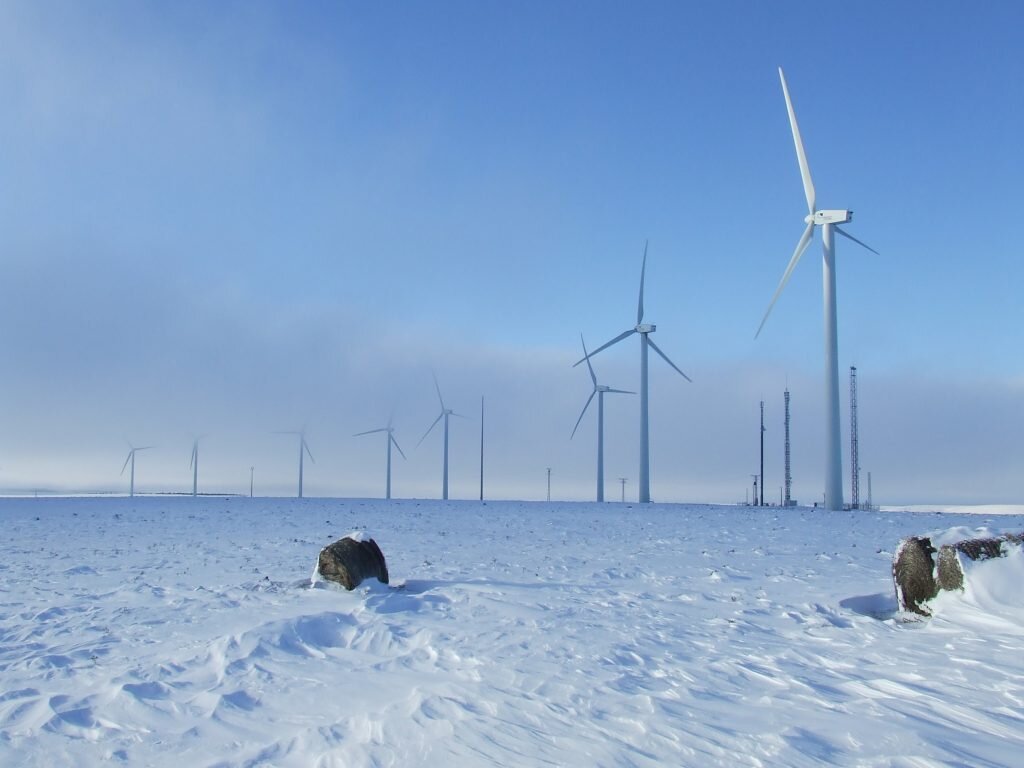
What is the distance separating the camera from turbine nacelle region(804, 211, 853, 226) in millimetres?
65688

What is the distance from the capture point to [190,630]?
40.7ft

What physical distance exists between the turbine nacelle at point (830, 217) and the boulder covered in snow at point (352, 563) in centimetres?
5744

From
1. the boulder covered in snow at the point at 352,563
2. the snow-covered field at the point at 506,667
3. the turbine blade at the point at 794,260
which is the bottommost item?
the snow-covered field at the point at 506,667

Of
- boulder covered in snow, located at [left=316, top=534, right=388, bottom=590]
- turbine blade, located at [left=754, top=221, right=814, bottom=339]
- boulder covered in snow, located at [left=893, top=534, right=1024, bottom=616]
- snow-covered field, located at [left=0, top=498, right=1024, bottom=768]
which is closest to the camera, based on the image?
Result: snow-covered field, located at [left=0, top=498, right=1024, bottom=768]

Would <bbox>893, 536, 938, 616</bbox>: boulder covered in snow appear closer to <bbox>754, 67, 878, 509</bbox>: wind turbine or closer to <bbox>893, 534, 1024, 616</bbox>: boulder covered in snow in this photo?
<bbox>893, 534, 1024, 616</bbox>: boulder covered in snow

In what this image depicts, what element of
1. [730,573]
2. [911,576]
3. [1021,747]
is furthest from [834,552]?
[1021,747]

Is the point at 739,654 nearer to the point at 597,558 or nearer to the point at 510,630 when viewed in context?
the point at 510,630

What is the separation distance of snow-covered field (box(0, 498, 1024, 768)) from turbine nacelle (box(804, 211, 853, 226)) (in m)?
50.8

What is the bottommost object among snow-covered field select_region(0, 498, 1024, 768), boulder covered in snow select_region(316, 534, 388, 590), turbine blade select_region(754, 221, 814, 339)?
snow-covered field select_region(0, 498, 1024, 768)

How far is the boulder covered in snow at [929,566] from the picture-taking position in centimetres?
1383

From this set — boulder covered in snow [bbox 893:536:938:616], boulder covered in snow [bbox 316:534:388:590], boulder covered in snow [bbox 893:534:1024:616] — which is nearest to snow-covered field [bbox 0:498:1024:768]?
boulder covered in snow [bbox 893:534:1024:616]

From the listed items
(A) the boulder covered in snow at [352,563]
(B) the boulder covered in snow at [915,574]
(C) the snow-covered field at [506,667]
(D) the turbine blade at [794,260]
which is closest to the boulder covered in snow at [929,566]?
(B) the boulder covered in snow at [915,574]

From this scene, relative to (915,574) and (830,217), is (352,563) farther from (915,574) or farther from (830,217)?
(830,217)

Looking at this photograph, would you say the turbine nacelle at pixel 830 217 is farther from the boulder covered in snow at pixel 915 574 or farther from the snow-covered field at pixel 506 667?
the boulder covered in snow at pixel 915 574
